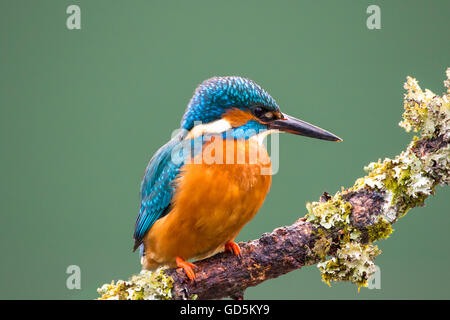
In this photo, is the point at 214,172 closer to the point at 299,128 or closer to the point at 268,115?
the point at 268,115

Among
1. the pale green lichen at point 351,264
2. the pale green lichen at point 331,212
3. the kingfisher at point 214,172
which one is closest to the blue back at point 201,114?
the kingfisher at point 214,172

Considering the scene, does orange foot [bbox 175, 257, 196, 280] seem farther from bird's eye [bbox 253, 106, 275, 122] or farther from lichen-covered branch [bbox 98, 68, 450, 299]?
bird's eye [bbox 253, 106, 275, 122]

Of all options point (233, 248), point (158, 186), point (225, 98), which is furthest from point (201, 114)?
point (233, 248)

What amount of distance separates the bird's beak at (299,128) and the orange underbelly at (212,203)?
16cm

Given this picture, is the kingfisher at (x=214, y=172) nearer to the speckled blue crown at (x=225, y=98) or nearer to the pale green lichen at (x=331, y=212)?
the speckled blue crown at (x=225, y=98)

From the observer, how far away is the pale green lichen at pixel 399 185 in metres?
2.23

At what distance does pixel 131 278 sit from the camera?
7.32 feet

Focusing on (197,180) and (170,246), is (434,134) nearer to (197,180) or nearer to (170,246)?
(197,180)

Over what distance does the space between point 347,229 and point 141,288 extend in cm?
97

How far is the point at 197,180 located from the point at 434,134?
3.66 feet

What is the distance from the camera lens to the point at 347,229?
89.8 inches
